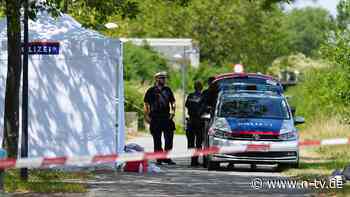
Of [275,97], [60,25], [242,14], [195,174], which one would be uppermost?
[242,14]

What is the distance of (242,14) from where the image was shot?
6769 centimetres

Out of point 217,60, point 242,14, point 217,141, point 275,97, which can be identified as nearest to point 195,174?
point 217,141

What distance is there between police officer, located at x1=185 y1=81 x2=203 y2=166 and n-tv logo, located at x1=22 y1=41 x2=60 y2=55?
4.51 meters

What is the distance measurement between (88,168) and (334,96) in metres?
11.9

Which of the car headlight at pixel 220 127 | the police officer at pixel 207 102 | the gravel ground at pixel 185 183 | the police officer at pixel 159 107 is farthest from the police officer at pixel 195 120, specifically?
the car headlight at pixel 220 127

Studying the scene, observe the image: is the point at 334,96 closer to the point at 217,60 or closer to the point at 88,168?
the point at 88,168

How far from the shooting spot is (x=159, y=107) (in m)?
20.7

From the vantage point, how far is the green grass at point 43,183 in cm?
1452

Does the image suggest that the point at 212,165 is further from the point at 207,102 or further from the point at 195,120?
the point at 207,102

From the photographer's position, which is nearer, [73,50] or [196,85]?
[73,50]

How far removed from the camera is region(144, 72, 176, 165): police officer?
20.7 m

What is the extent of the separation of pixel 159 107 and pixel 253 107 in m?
1.94

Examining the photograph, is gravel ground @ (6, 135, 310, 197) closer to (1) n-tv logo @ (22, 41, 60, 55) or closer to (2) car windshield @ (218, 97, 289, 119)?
(2) car windshield @ (218, 97, 289, 119)

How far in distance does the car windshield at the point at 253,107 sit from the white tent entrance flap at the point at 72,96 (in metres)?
2.97
